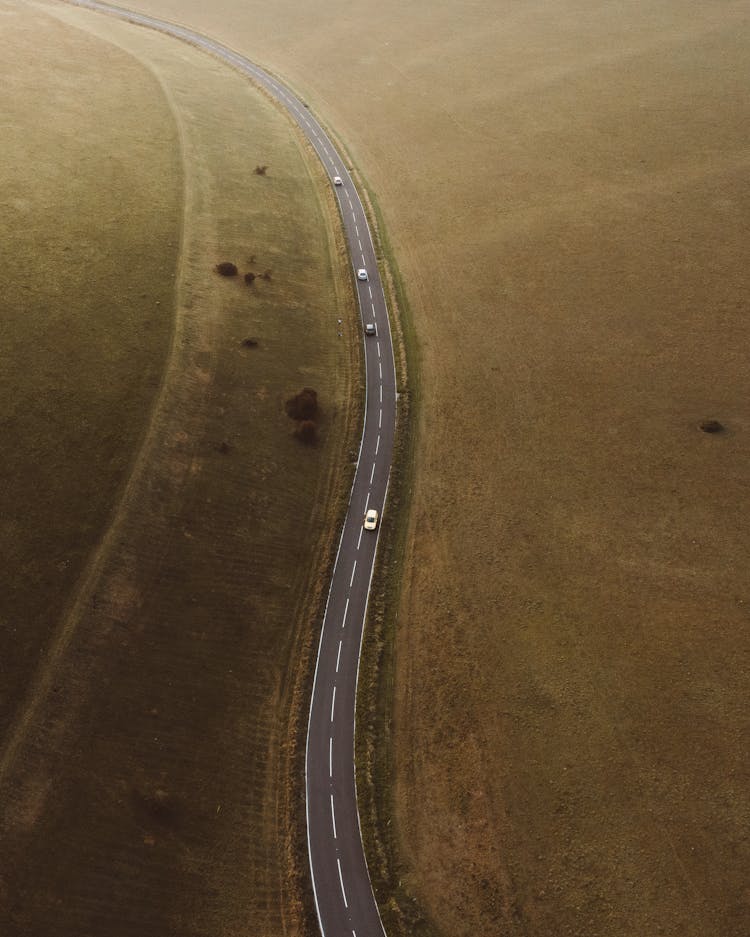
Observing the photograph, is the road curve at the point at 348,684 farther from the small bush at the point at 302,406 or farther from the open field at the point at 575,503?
the small bush at the point at 302,406

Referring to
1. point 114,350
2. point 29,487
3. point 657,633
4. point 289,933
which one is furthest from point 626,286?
point 289,933

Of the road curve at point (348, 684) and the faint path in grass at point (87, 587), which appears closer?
the road curve at point (348, 684)

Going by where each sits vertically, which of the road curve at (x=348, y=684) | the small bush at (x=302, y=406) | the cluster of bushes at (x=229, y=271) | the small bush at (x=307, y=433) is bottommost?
the road curve at (x=348, y=684)

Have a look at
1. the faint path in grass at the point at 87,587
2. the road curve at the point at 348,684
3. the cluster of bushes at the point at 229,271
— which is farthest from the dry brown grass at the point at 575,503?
the faint path in grass at the point at 87,587

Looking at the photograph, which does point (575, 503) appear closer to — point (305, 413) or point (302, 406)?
point (305, 413)

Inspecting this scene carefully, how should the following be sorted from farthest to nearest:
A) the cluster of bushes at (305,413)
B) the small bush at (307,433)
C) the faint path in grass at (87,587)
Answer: the cluster of bushes at (305,413), the small bush at (307,433), the faint path in grass at (87,587)

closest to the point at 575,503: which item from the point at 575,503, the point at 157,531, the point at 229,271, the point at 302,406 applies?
the point at 575,503

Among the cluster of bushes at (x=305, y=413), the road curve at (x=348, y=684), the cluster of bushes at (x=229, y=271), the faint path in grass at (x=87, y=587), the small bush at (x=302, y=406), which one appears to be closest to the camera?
the road curve at (x=348, y=684)

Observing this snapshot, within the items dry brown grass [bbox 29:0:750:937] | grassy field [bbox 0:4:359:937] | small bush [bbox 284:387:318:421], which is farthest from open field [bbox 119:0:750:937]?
small bush [bbox 284:387:318:421]
